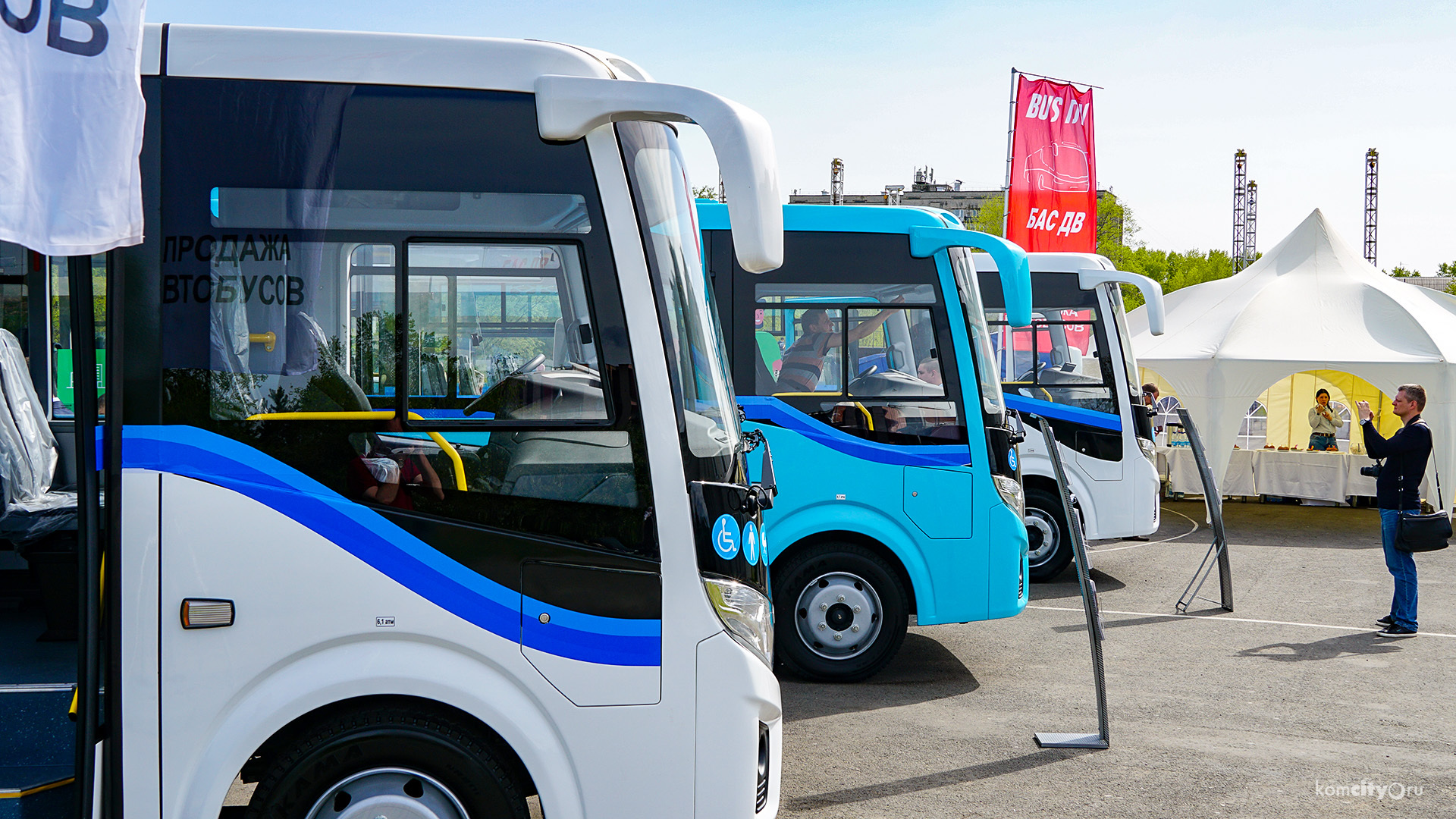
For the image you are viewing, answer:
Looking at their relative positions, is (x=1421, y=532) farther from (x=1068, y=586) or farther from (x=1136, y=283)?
(x=1136, y=283)

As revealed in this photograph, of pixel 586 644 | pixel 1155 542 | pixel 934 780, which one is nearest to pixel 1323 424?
pixel 1155 542

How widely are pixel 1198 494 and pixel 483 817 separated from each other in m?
15.6

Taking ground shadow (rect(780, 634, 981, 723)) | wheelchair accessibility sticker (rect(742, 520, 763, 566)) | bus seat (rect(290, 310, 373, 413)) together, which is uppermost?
bus seat (rect(290, 310, 373, 413))

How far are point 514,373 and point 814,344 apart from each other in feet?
11.7

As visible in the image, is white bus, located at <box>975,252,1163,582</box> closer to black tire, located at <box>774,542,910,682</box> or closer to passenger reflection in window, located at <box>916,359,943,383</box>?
passenger reflection in window, located at <box>916,359,943,383</box>

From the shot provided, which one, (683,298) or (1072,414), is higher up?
(683,298)

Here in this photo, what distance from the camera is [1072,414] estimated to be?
9984 millimetres

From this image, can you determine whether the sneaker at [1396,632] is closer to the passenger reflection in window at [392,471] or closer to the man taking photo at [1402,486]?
the man taking photo at [1402,486]

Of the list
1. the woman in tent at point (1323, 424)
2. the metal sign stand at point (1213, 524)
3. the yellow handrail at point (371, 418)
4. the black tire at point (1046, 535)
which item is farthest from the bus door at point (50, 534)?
the woman in tent at point (1323, 424)

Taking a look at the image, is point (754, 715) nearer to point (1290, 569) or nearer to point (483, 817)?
point (483, 817)

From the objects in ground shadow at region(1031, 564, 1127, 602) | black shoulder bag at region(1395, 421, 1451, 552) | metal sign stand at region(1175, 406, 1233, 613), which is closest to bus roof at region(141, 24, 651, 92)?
metal sign stand at region(1175, 406, 1233, 613)

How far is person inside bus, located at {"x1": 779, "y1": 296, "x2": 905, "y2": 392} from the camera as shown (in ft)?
21.2

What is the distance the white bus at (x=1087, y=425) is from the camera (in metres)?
9.89

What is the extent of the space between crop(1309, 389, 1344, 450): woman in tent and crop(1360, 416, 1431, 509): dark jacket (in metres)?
8.96
